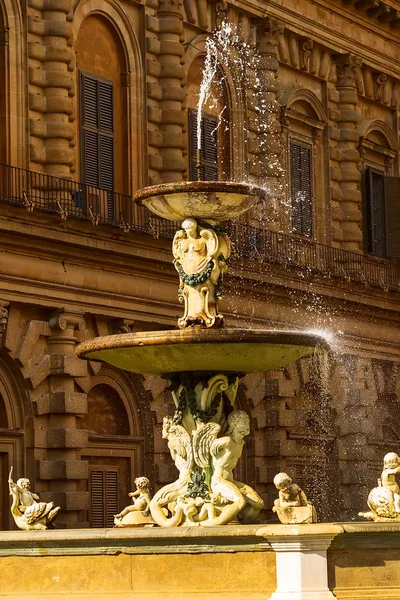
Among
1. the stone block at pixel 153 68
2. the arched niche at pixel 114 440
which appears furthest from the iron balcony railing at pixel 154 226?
the stone block at pixel 153 68

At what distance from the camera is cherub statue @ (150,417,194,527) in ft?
58.9

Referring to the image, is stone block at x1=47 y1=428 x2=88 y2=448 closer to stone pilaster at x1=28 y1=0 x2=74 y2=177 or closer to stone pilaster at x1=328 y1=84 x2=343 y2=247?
stone pilaster at x1=28 y1=0 x2=74 y2=177

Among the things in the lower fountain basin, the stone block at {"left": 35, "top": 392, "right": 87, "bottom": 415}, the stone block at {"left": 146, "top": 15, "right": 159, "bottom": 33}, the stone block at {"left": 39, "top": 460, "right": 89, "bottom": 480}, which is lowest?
the stone block at {"left": 39, "top": 460, "right": 89, "bottom": 480}

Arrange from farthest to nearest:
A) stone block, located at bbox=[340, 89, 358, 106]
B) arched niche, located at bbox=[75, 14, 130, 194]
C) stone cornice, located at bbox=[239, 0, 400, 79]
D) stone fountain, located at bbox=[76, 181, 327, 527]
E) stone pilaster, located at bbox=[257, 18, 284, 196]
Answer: stone block, located at bbox=[340, 89, 358, 106] → stone cornice, located at bbox=[239, 0, 400, 79] → stone pilaster, located at bbox=[257, 18, 284, 196] → arched niche, located at bbox=[75, 14, 130, 194] → stone fountain, located at bbox=[76, 181, 327, 527]

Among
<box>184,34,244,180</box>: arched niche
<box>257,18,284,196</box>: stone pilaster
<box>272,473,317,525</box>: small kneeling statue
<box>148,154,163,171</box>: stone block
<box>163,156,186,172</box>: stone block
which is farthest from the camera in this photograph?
<box>257,18,284,196</box>: stone pilaster

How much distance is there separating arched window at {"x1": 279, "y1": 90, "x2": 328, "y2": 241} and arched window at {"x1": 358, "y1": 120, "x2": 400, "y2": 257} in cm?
169

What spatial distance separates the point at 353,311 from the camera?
3678 centimetres

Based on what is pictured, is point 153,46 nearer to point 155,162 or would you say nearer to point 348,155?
point 155,162

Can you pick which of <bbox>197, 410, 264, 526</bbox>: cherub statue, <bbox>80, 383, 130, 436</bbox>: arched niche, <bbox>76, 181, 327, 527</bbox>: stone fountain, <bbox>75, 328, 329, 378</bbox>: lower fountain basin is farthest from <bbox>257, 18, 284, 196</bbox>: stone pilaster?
<bbox>197, 410, 264, 526</bbox>: cherub statue

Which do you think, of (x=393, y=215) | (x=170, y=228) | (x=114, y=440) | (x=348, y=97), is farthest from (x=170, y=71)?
(x=393, y=215)

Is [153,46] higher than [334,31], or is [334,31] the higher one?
[334,31]

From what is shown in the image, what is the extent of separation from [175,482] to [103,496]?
448 inches

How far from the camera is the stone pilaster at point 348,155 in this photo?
125 ft

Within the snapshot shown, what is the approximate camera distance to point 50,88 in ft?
96.0
